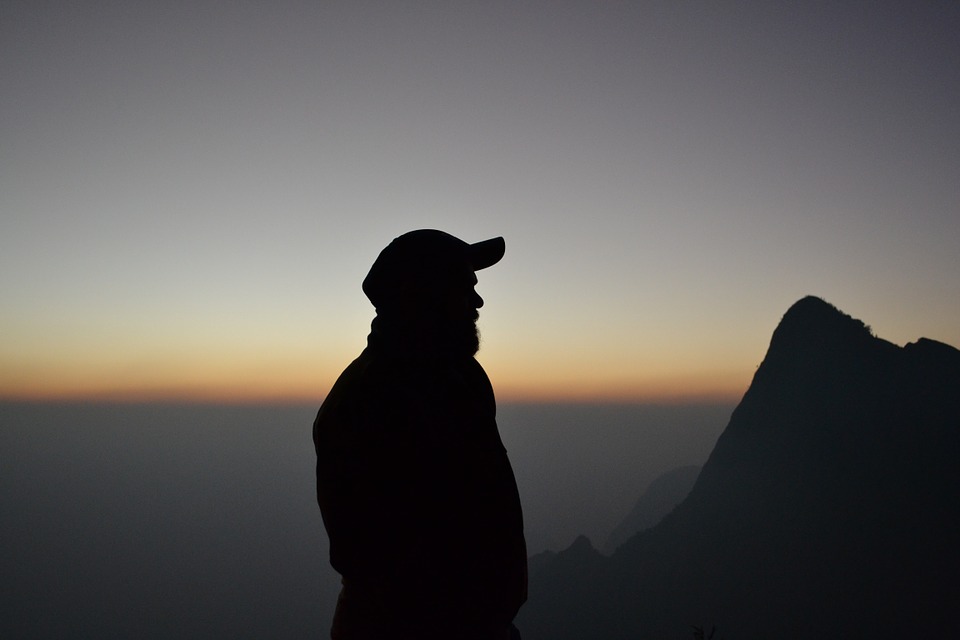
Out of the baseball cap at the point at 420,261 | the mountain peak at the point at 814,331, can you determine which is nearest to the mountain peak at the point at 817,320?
the mountain peak at the point at 814,331

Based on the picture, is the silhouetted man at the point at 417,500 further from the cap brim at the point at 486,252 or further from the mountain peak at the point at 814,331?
the mountain peak at the point at 814,331

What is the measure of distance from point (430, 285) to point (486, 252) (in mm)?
332

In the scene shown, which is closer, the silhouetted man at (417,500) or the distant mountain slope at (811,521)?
the silhouetted man at (417,500)

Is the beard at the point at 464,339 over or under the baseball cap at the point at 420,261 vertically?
under

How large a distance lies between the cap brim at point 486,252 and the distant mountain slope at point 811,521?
7491 centimetres

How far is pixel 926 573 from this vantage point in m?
57.0

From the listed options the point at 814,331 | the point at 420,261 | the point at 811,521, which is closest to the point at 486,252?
the point at 420,261

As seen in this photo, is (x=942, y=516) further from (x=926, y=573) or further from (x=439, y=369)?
(x=439, y=369)

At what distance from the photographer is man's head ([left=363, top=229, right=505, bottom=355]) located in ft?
7.18

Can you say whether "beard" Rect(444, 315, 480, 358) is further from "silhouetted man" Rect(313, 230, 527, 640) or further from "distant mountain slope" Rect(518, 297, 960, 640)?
"distant mountain slope" Rect(518, 297, 960, 640)

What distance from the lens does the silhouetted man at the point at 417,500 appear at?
1983 millimetres

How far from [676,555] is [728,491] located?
46.0 feet

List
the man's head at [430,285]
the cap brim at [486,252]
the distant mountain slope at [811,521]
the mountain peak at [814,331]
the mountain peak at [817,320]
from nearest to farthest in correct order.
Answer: the man's head at [430,285] → the cap brim at [486,252] → the distant mountain slope at [811,521] → the mountain peak at [814,331] → the mountain peak at [817,320]

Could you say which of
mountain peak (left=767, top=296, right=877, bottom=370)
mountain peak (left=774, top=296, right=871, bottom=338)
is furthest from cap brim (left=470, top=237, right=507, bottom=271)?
mountain peak (left=774, top=296, right=871, bottom=338)
